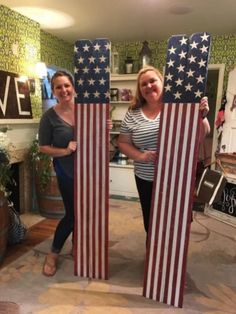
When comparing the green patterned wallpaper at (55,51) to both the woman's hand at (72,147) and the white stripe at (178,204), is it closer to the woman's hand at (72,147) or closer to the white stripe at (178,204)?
the woman's hand at (72,147)

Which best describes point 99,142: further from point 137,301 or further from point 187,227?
point 137,301

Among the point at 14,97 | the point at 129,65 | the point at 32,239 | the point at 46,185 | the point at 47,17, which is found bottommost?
the point at 32,239

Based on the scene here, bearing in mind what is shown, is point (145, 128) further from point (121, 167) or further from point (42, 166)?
point (121, 167)

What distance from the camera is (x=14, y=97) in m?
3.08

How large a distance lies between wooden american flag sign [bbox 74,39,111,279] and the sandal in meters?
0.21

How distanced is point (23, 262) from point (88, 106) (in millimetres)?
1400

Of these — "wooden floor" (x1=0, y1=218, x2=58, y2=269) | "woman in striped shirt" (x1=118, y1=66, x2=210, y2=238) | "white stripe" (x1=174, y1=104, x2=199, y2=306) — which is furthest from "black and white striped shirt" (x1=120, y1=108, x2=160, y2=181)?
"wooden floor" (x1=0, y1=218, x2=58, y2=269)

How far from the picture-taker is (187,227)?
175 centimetres

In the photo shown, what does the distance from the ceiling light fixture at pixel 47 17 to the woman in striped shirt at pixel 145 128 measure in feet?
5.57

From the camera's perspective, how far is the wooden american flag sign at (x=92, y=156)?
1847mm

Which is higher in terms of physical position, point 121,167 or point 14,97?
point 14,97

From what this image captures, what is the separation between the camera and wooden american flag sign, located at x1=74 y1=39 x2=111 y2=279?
185 centimetres

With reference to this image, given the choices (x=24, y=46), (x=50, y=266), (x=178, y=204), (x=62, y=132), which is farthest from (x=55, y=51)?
(x=178, y=204)

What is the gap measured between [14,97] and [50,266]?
1834 millimetres
